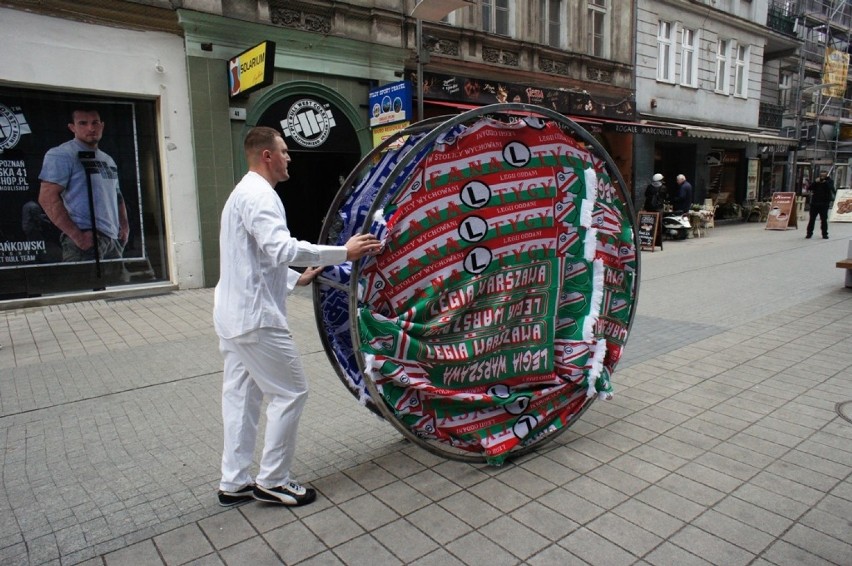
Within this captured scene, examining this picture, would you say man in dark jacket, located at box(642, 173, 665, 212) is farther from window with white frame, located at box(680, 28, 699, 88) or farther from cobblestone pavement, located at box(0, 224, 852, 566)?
cobblestone pavement, located at box(0, 224, 852, 566)

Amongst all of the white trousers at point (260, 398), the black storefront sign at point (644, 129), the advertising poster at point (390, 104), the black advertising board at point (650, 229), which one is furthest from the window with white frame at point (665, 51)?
the white trousers at point (260, 398)

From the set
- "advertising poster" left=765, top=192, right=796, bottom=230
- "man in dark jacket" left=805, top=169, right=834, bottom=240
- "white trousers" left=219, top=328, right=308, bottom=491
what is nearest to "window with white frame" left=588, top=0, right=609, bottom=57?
"man in dark jacket" left=805, top=169, right=834, bottom=240

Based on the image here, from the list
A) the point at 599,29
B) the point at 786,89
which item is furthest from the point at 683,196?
the point at 786,89

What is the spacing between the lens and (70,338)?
6.96 meters

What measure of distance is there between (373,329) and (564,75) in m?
15.2

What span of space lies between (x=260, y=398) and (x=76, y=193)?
25.5 feet

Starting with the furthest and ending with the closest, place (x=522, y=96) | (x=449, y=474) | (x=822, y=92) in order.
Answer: (x=822, y=92)
(x=522, y=96)
(x=449, y=474)

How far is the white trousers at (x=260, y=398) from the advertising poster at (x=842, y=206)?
2004 centimetres

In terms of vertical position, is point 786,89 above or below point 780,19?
below

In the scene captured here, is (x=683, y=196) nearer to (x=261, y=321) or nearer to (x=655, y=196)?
(x=655, y=196)

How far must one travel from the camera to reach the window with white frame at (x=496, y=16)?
14336mm

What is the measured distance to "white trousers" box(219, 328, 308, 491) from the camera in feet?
9.76

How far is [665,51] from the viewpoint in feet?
65.1

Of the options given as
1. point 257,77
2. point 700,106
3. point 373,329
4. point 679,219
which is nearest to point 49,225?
point 257,77
